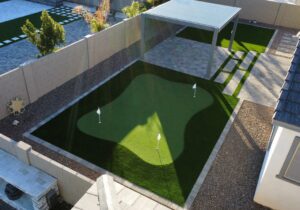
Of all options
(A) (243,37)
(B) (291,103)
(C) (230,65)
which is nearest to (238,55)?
(C) (230,65)

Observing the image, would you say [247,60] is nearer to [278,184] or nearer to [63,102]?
[278,184]

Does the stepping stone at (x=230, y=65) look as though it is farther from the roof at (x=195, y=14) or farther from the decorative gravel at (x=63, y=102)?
the decorative gravel at (x=63, y=102)

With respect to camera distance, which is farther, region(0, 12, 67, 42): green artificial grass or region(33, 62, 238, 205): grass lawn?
region(0, 12, 67, 42): green artificial grass

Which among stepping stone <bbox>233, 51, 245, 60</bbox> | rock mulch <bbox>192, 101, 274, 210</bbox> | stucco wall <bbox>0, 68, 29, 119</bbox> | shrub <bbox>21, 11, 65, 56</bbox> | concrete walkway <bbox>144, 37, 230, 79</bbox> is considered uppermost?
shrub <bbox>21, 11, 65, 56</bbox>

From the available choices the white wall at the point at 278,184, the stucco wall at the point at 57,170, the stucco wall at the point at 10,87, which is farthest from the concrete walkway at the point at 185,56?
the stucco wall at the point at 57,170

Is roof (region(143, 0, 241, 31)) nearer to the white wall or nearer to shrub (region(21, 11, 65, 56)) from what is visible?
shrub (region(21, 11, 65, 56))

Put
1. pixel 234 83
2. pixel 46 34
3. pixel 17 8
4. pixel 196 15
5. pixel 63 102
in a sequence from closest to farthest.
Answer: pixel 46 34 < pixel 63 102 < pixel 234 83 < pixel 196 15 < pixel 17 8

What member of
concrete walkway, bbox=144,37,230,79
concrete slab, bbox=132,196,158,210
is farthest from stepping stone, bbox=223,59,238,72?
concrete slab, bbox=132,196,158,210
